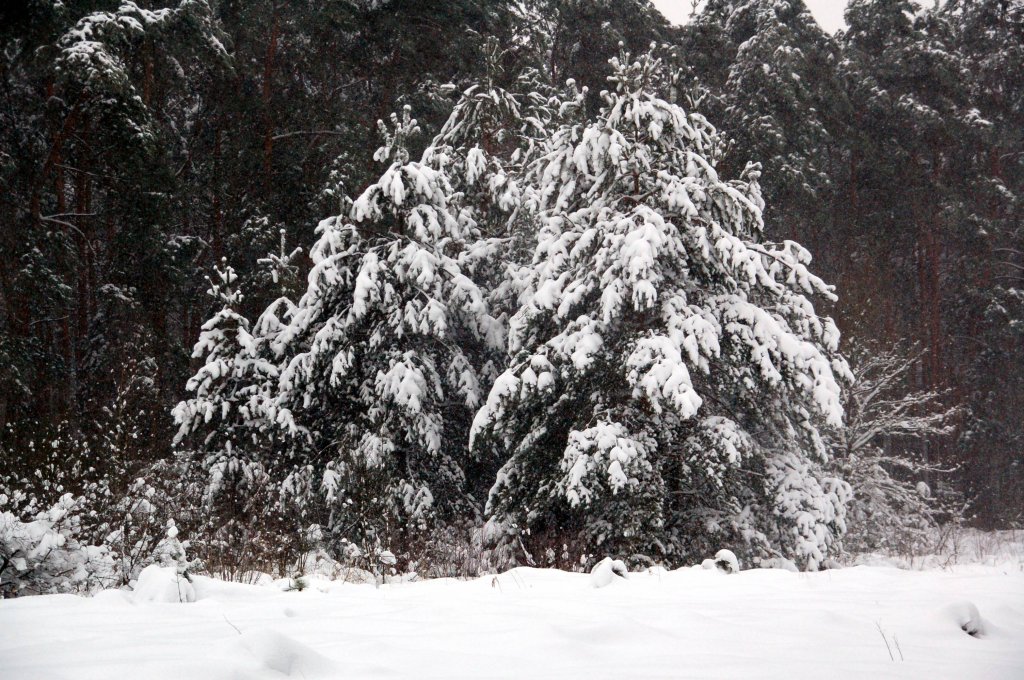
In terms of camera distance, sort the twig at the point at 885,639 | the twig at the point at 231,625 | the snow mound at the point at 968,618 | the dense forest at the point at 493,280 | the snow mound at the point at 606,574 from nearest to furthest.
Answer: the twig at the point at 885,639
the twig at the point at 231,625
the snow mound at the point at 968,618
the snow mound at the point at 606,574
the dense forest at the point at 493,280

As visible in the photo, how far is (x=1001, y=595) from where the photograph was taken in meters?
3.40

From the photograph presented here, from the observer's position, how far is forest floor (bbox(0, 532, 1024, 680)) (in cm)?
217

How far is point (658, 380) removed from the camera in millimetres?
7445

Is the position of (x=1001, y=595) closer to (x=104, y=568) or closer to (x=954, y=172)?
(x=104, y=568)

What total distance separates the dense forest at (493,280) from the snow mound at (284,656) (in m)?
2.20

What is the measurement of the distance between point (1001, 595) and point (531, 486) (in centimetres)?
560

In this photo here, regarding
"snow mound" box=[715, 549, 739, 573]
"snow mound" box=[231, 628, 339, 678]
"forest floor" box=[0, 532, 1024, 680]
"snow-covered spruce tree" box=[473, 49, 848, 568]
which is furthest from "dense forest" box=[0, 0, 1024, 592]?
"snow mound" box=[231, 628, 339, 678]

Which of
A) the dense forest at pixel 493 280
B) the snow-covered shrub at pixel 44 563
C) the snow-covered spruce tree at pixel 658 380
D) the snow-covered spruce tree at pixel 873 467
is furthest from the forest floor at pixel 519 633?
the snow-covered spruce tree at pixel 873 467

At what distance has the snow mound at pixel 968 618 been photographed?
8.88 feet

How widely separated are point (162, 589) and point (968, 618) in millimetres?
3134

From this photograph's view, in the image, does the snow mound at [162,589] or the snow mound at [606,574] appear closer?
the snow mound at [162,589]

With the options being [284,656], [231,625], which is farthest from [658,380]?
[284,656]

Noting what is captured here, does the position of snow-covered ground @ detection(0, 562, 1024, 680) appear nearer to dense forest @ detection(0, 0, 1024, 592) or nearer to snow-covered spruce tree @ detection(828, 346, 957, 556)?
dense forest @ detection(0, 0, 1024, 592)

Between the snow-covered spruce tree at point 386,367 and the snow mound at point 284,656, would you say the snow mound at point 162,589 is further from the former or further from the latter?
the snow-covered spruce tree at point 386,367
